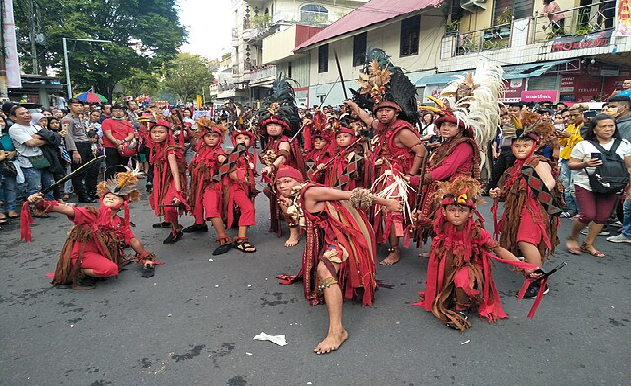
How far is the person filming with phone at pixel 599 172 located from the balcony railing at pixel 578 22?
7927 millimetres

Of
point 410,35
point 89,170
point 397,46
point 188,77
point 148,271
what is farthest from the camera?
point 188,77

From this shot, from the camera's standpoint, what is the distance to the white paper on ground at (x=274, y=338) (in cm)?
290

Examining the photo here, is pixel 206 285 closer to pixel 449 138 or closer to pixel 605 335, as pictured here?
pixel 449 138

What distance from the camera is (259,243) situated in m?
5.23

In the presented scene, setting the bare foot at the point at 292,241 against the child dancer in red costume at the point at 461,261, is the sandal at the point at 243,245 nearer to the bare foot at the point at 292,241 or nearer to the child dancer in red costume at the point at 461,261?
the bare foot at the point at 292,241

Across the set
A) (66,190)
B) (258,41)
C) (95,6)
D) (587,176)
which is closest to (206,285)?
(587,176)

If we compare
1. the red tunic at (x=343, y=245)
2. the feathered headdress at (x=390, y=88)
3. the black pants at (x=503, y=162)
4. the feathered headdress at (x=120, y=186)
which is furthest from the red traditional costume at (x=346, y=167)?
the black pants at (x=503, y=162)

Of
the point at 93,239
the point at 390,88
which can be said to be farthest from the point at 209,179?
the point at 390,88

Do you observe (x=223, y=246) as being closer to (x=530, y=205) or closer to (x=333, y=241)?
(x=333, y=241)

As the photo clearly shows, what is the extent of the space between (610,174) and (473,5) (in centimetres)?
1211

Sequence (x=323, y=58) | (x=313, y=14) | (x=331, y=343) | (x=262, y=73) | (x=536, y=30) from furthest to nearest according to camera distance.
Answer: (x=262, y=73)
(x=313, y=14)
(x=323, y=58)
(x=536, y=30)
(x=331, y=343)

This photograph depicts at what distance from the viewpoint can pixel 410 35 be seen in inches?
690

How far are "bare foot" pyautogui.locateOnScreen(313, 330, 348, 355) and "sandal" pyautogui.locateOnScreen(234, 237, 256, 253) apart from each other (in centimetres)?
217

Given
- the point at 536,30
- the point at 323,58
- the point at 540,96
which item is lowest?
the point at 540,96
